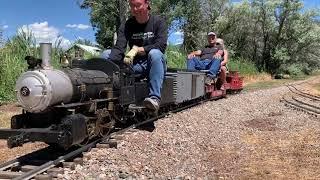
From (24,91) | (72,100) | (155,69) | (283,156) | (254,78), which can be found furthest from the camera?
(254,78)

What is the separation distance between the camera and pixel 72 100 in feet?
24.9

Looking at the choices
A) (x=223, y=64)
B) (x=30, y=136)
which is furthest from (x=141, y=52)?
(x=223, y=64)

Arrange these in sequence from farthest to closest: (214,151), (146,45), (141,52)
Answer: (146,45), (141,52), (214,151)

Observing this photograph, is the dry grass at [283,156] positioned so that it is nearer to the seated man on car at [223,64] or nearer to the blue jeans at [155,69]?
the blue jeans at [155,69]

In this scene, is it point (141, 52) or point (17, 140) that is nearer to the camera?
point (17, 140)

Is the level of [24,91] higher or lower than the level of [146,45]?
lower

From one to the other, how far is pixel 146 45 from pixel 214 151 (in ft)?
7.50

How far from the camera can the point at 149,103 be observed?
9.16 metres

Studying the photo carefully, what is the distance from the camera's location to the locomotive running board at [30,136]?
Result: 6949mm

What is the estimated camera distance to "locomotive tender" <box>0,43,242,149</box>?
23.0ft

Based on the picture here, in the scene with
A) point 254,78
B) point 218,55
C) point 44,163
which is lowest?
point 44,163

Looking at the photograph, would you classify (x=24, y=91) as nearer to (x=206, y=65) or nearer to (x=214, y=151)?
(x=214, y=151)

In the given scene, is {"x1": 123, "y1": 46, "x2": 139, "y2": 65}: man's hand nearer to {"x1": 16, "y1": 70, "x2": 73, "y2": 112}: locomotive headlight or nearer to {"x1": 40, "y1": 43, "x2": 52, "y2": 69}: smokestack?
{"x1": 40, "y1": 43, "x2": 52, "y2": 69}: smokestack

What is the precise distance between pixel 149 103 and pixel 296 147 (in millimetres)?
2674
